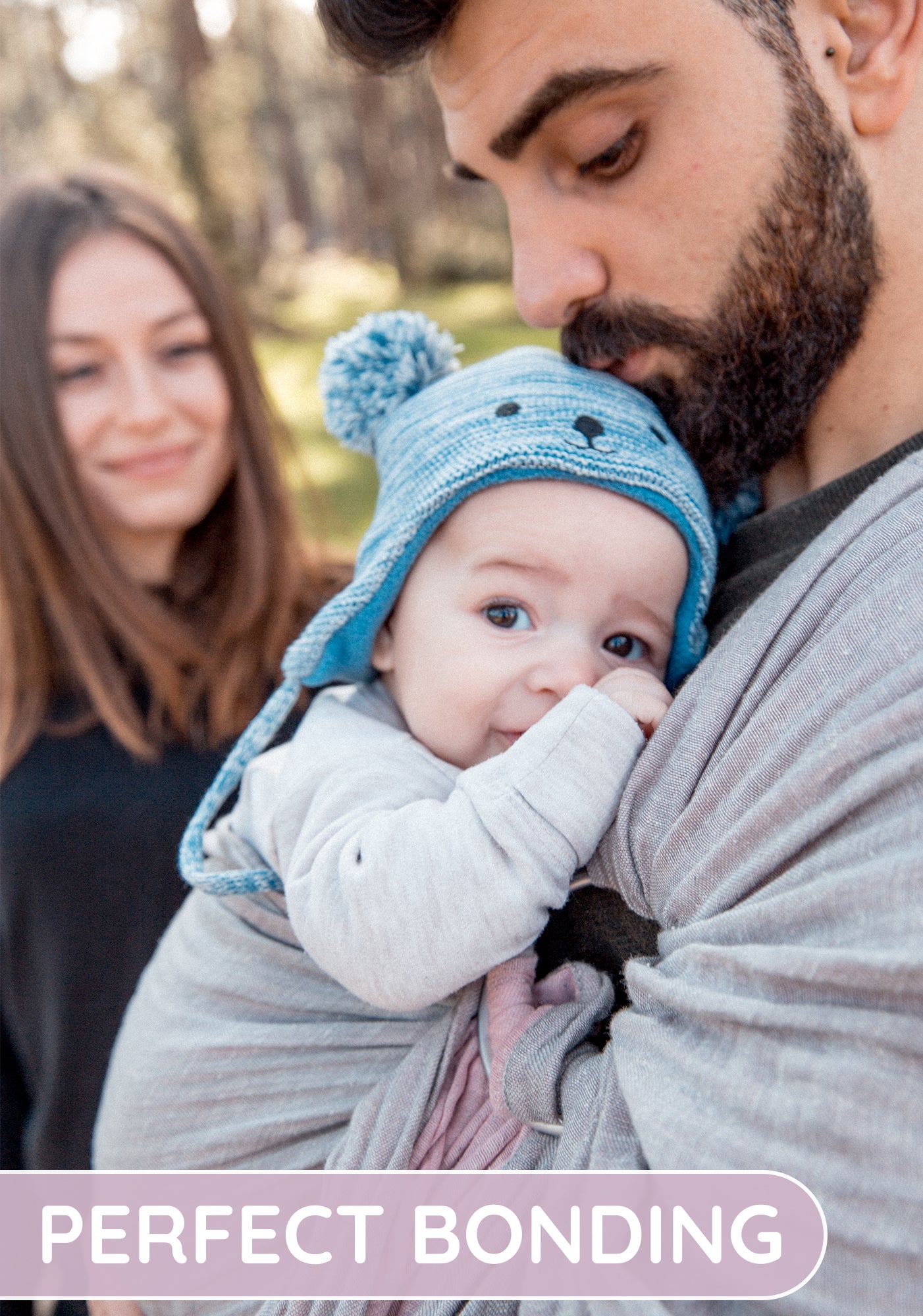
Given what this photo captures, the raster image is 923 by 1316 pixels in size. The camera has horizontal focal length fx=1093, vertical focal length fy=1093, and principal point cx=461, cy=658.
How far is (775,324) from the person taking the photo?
1474 millimetres

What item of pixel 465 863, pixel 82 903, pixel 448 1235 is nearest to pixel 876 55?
pixel 465 863

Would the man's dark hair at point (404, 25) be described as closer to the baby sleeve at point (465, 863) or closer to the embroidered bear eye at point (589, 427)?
the embroidered bear eye at point (589, 427)

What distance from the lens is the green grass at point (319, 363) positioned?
4.01 metres

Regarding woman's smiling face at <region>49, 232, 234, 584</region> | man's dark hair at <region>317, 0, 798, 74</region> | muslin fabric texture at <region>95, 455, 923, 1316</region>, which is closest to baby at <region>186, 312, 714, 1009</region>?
muslin fabric texture at <region>95, 455, 923, 1316</region>

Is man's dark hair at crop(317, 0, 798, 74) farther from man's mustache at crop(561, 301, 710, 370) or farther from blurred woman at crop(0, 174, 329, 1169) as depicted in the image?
blurred woman at crop(0, 174, 329, 1169)

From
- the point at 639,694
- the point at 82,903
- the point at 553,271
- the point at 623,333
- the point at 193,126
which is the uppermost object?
the point at 193,126

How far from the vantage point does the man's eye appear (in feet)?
4.84

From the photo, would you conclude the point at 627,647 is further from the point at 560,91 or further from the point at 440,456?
the point at 560,91

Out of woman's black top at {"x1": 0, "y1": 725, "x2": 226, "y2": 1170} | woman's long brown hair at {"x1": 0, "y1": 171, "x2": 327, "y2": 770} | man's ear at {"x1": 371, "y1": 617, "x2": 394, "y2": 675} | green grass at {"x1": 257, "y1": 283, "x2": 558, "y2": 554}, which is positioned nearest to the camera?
man's ear at {"x1": 371, "y1": 617, "x2": 394, "y2": 675}

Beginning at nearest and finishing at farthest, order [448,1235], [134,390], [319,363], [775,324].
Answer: [448,1235] → [775,324] → [134,390] → [319,363]

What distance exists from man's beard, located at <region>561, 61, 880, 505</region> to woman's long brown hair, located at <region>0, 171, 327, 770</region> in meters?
1.36

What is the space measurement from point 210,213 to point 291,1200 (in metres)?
10.2

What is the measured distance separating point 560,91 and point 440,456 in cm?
50

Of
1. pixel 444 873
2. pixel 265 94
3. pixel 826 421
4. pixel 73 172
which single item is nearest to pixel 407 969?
pixel 444 873
